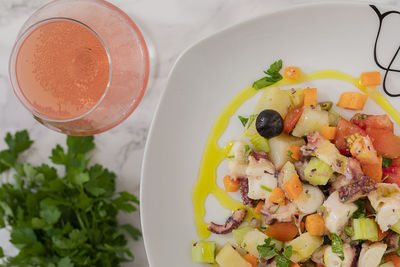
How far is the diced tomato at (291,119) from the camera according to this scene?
2174 mm

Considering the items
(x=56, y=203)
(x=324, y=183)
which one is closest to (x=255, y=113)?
(x=324, y=183)

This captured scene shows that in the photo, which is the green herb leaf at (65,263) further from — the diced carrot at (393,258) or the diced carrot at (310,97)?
the diced carrot at (393,258)

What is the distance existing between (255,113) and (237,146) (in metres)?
0.21

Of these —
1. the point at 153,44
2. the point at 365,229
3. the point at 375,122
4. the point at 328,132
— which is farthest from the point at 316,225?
the point at 153,44

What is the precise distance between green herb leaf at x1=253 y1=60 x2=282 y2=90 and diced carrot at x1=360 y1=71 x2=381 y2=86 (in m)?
0.44

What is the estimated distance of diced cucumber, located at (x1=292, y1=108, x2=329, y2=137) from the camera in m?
2.12

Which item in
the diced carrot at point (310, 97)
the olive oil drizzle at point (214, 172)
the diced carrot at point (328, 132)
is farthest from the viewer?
the olive oil drizzle at point (214, 172)

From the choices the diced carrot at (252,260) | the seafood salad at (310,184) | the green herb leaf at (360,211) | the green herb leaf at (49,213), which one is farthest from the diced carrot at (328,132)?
the green herb leaf at (49,213)

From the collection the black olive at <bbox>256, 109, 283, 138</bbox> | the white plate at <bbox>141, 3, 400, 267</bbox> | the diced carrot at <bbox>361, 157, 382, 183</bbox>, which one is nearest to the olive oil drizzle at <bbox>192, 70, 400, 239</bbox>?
the white plate at <bbox>141, 3, 400, 267</bbox>

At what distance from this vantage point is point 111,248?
240 cm

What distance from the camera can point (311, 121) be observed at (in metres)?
2.12

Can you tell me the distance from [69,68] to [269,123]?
1.01 metres

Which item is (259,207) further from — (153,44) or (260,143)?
(153,44)

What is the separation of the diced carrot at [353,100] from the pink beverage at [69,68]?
1135 mm
